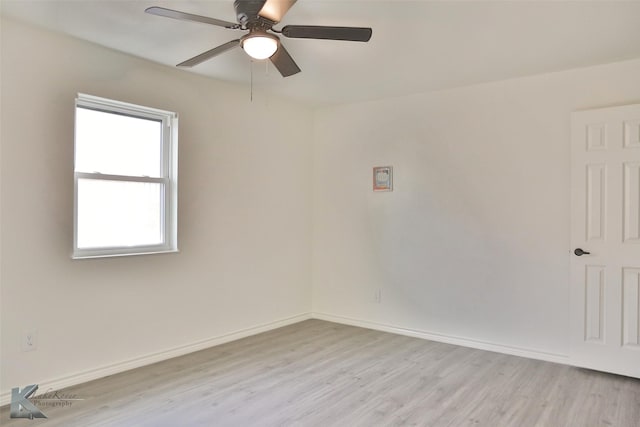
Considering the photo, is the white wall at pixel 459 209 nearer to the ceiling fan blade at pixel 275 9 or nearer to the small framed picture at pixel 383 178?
the small framed picture at pixel 383 178

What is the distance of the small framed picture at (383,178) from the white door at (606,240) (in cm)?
169

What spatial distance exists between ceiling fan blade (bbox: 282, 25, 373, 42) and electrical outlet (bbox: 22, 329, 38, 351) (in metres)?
2.50

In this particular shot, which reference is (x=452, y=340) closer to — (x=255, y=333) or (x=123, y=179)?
(x=255, y=333)

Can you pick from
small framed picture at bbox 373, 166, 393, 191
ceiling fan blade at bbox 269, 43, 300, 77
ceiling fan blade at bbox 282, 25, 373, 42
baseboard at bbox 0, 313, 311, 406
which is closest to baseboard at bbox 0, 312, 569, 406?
baseboard at bbox 0, 313, 311, 406

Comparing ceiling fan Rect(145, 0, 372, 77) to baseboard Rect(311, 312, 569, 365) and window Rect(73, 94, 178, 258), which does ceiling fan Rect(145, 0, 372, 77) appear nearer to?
window Rect(73, 94, 178, 258)

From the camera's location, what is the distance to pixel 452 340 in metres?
4.05

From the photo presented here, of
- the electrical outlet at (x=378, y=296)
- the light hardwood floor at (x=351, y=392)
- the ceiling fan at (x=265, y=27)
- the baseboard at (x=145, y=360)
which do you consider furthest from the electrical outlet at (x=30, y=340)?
the electrical outlet at (x=378, y=296)

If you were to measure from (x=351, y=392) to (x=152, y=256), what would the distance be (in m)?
1.91

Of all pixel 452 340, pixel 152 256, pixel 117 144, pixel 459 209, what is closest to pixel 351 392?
pixel 452 340

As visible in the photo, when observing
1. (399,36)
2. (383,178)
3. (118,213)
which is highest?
(399,36)

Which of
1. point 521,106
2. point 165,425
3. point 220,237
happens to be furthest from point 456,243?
point 165,425

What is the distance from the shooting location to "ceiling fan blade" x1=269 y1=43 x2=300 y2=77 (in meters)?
2.45

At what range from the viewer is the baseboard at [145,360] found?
113 inches

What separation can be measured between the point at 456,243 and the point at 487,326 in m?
0.80
